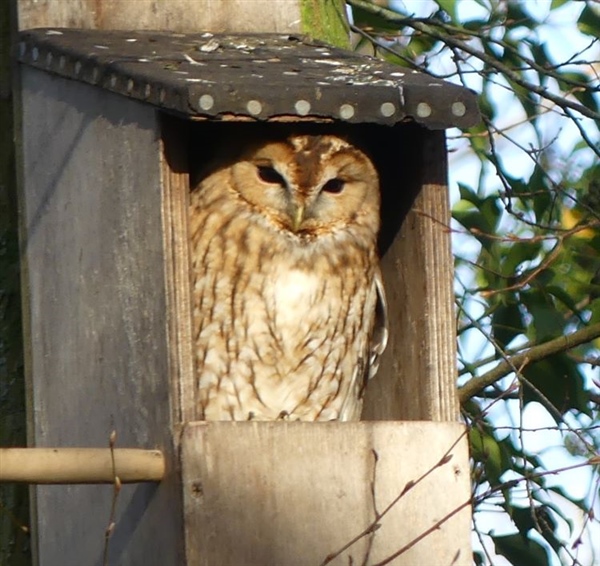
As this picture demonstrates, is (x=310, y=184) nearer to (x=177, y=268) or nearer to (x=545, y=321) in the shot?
(x=177, y=268)

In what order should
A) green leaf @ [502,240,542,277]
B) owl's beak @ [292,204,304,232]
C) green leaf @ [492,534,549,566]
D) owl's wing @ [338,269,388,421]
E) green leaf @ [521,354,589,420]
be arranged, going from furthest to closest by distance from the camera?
green leaf @ [502,240,542,277] < green leaf @ [521,354,589,420] < green leaf @ [492,534,549,566] < owl's wing @ [338,269,388,421] < owl's beak @ [292,204,304,232]

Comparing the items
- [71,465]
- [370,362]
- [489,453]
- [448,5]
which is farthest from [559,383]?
[71,465]

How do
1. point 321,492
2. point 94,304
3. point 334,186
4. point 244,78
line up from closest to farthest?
point 321,492 < point 244,78 < point 94,304 < point 334,186

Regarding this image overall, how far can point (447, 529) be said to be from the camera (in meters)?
2.62

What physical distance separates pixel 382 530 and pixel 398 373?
0.52 metres

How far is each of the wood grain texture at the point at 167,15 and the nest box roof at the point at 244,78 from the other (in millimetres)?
74

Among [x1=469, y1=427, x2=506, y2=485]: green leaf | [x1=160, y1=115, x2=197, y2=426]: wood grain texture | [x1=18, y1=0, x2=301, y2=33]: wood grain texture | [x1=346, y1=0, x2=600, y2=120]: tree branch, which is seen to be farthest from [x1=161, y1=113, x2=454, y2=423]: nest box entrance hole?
[x1=346, y1=0, x2=600, y2=120]: tree branch

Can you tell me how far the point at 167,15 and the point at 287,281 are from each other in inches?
24.4

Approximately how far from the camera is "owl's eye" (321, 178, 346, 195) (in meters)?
3.17

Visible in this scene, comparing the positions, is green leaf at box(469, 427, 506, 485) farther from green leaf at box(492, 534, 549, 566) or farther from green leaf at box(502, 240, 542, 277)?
green leaf at box(502, 240, 542, 277)

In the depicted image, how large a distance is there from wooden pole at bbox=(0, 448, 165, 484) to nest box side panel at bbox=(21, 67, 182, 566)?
90 millimetres

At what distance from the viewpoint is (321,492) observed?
98.3 inches

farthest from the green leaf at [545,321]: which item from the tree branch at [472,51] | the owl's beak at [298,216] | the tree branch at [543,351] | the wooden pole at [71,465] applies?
the wooden pole at [71,465]

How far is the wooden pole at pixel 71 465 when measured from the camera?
7.19 feet
